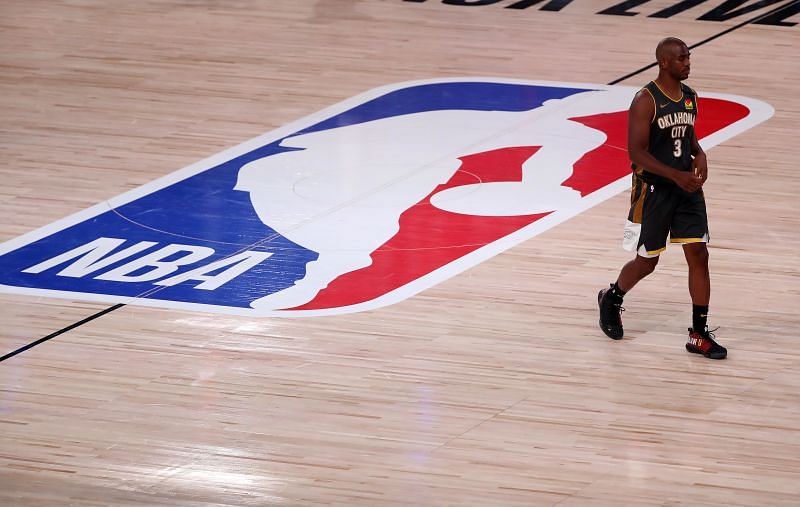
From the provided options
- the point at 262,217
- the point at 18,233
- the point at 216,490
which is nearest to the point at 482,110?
the point at 262,217

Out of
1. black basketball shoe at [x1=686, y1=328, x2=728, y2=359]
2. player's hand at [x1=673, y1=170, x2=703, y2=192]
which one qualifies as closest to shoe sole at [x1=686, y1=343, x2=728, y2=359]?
black basketball shoe at [x1=686, y1=328, x2=728, y2=359]

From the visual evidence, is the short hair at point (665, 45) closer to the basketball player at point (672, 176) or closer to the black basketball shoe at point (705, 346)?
the basketball player at point (672, 176)

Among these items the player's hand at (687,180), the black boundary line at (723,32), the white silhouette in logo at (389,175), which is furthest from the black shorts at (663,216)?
the black boundary line at (723,32)

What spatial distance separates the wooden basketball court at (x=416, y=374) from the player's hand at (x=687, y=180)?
0.72 meters

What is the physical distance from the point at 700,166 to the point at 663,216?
25cm

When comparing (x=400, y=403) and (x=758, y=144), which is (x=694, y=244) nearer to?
(x=400, y=403)

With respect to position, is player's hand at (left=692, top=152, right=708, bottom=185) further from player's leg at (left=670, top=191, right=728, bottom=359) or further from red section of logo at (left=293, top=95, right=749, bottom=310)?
red section of logo at (left=293, top=95, right=749, bottom=310)

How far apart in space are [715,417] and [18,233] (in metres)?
3.88

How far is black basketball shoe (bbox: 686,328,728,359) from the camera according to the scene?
19.9 feet

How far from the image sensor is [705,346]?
239 inches

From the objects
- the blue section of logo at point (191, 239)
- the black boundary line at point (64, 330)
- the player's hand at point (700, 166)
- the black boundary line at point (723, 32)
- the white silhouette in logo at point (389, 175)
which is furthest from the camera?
the black boundary line at point (723, 32)

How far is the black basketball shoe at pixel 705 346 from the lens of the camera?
6051 millimetres

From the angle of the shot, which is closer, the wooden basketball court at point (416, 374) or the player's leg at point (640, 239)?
the wooden basketball court at point (416, 374)

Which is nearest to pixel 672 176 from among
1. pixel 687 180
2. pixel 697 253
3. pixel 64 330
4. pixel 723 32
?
pixel 687 180
